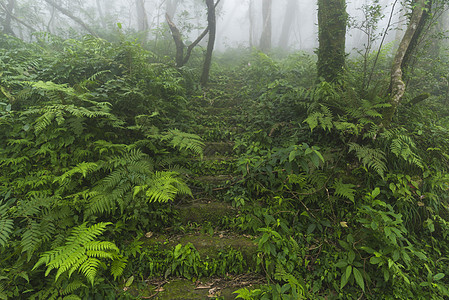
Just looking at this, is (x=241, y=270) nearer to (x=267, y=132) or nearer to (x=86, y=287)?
(x=86, y=287)

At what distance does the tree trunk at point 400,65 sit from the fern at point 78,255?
13.9ft

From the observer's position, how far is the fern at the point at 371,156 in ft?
9.33

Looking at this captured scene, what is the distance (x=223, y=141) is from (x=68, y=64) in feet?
12.1

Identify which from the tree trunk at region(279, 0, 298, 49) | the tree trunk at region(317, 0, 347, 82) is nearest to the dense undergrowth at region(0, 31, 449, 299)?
the tree trunk at region(317, 0, 347, 82)

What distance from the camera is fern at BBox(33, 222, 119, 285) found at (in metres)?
1.95

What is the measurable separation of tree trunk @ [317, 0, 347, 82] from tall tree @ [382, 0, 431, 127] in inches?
36.0

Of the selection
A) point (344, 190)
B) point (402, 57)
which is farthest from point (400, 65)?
point (344, 190)

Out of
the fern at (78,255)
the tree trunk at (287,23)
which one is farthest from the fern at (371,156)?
the tree trunk at (287,23)

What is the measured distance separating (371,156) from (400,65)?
1.99 meters

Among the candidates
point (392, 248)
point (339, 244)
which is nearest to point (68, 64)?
point (339, 244)

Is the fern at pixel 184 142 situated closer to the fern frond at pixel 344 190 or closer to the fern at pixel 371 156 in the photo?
the fern frond at pixel 344 190

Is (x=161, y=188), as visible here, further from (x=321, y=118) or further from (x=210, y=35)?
(x=210, y=35)

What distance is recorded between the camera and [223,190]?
140 inches

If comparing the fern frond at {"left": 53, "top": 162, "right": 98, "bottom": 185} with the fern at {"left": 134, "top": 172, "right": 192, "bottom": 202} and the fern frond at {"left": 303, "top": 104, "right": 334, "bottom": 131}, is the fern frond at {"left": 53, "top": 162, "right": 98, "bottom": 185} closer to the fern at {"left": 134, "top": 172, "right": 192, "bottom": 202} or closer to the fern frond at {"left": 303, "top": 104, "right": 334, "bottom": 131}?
the fern at {"left": 134, "top": 172, "right": 192, "bottom": 202}
